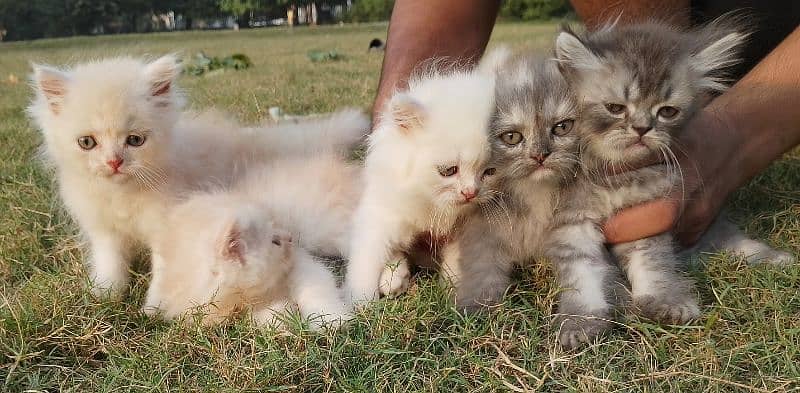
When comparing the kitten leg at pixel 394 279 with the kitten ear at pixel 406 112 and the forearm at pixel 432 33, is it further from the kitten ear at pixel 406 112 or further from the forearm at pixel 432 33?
the forearm at pixel 432 33

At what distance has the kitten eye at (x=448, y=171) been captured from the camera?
1530 millimetres

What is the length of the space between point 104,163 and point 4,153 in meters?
1.76

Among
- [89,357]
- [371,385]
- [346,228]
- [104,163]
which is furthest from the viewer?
[346,228]

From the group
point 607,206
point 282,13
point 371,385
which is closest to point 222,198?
point 371,385

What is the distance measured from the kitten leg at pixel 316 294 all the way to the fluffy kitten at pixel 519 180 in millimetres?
275

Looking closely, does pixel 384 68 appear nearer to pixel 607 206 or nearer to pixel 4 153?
pixel 607 206

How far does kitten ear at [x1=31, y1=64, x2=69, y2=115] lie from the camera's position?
168cm

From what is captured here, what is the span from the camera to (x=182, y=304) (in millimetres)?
1477

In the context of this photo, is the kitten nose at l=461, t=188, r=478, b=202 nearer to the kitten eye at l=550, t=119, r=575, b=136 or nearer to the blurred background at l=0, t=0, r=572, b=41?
the kitten eye at l=550, t=119, r=575, b=136

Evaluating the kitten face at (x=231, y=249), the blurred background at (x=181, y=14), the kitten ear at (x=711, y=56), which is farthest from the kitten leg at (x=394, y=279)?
the blurred background at (x=181, y=14)

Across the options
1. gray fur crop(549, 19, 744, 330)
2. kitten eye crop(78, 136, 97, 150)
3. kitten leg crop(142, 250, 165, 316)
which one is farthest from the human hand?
kitten eye crop(78, 136, 97, 150)

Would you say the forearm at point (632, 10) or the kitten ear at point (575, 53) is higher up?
the forearm at point (632, 10)

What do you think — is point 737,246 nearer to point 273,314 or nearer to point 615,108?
point 615,108

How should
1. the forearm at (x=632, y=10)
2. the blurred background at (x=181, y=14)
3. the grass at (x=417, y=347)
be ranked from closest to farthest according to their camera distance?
the grass at (x=417, y=347) < the forearm at (x=632, y=10) < the blurred background at (x=181, y=14)
